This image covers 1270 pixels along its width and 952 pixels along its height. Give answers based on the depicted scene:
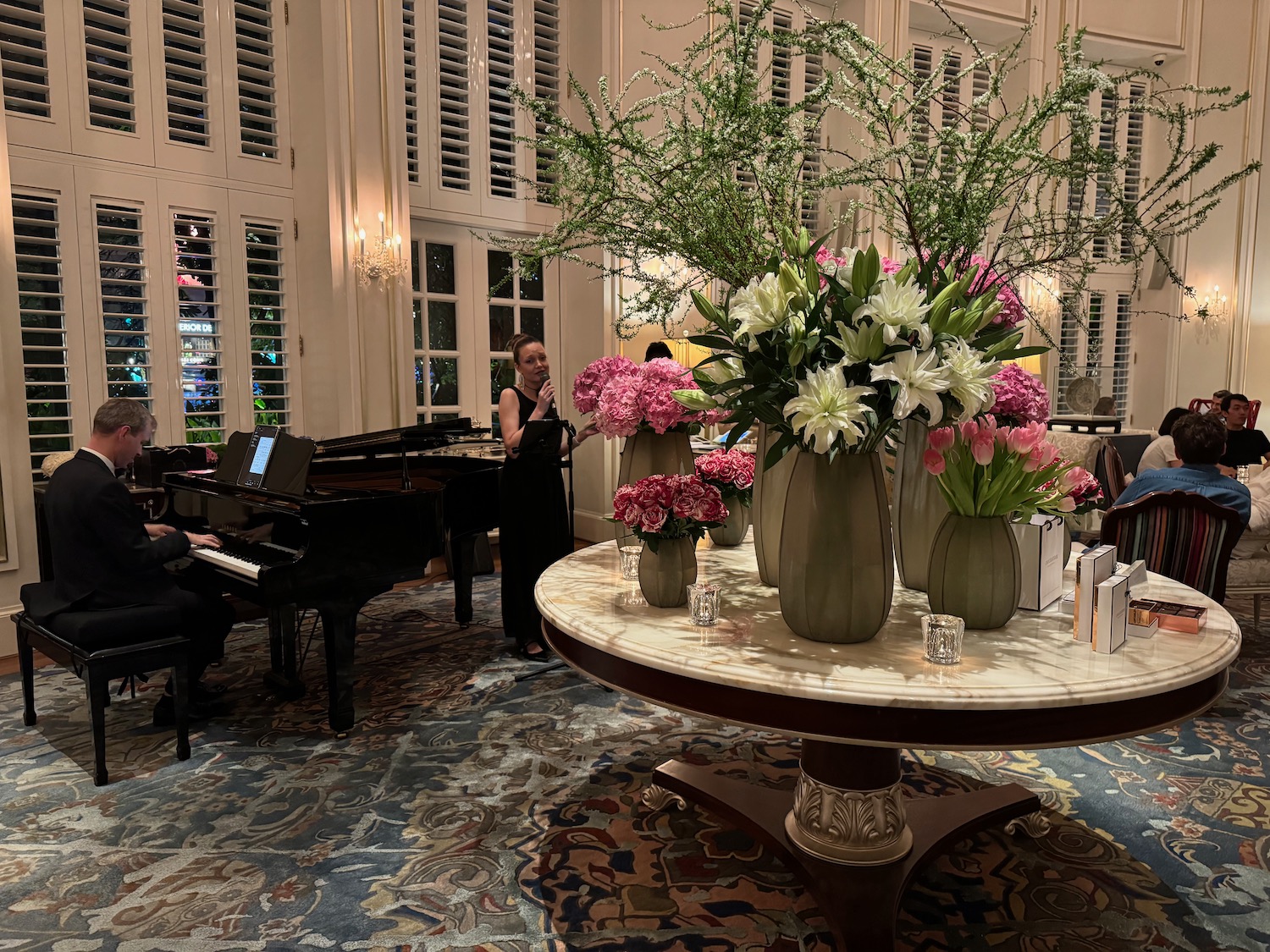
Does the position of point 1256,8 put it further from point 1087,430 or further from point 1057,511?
point 1057,511

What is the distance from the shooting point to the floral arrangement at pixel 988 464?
1.88 m

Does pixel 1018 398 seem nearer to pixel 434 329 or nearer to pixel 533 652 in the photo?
pixel 533 652

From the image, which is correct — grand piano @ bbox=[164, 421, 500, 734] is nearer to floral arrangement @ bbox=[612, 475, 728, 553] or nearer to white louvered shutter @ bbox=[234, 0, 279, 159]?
floral arrangement @ bbox=[612, 475, 728, 553]

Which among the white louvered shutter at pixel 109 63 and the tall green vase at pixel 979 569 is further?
the white louvered shutter at pixel 109 63

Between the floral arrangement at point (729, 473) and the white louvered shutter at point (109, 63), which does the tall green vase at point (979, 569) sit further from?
the white louvered shutter at point (109, 63)

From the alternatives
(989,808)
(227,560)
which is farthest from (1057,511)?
(227,560)

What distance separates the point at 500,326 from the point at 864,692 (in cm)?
589

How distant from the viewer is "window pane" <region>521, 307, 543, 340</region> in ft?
23.7

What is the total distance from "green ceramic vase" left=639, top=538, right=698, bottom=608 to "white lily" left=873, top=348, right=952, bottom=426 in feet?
2.31

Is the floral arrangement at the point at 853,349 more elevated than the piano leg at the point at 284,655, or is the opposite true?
the floral arrangement at the point at 853,349

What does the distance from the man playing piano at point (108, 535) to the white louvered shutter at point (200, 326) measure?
217 centimetres

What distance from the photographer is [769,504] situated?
2258mm

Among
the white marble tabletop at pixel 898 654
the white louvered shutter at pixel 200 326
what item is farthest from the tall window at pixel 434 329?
the white marble tabletop at pixel 898 654

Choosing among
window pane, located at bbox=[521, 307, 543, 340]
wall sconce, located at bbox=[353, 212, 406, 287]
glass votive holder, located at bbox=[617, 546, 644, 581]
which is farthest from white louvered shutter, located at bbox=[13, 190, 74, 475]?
glass votive holder, located at bbox=[617, 546, 644, 581]
